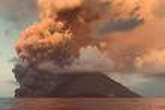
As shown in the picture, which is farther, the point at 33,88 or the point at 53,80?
the point at 53,80

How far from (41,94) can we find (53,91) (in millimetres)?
5844

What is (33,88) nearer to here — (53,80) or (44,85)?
(44,85)

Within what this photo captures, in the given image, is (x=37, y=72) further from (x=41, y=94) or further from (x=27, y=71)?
(x=41, y=94)

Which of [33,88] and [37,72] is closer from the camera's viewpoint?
[37,72]

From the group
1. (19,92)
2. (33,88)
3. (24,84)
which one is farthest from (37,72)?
(19,92)

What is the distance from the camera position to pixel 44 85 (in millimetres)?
181625

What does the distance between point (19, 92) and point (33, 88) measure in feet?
49.7

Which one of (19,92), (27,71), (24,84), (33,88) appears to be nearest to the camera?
(27,71)

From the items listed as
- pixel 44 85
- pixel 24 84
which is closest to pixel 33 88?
pixel 44 85

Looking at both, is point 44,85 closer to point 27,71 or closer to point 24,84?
point 24,84

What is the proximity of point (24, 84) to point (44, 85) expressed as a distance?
23.9 metres

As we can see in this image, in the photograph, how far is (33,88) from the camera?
177750 millimetres

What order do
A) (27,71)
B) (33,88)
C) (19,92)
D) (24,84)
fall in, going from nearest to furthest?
1. (27,71)
2. (24,84)
3. (33,88)
4. (19,92)

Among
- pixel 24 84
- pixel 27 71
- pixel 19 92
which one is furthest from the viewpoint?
pixel 19 92
